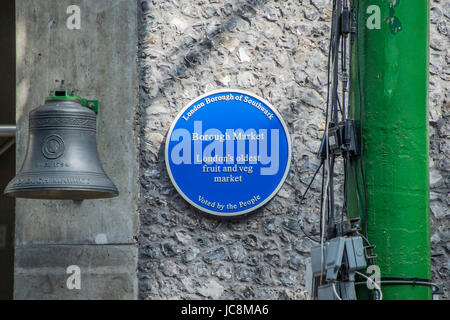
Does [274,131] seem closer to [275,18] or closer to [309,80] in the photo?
[309,80]

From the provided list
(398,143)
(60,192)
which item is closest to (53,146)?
(60,192)

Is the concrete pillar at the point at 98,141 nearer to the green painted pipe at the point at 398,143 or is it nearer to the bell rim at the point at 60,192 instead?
the bell rim at the point at 60,192

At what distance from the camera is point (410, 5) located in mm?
4008

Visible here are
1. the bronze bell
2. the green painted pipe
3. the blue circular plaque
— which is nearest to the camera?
the green painted pipe

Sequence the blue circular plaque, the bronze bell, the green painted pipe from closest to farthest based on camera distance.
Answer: the green painted pipe < the bronze bell < the blue circular plaque

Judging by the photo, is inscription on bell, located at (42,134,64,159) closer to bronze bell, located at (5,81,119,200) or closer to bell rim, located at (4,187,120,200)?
bronze bell, located at (5,81,119,200)

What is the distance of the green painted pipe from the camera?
12.9 ft

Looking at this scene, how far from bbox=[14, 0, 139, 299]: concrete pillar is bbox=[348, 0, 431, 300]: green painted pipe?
3.50m

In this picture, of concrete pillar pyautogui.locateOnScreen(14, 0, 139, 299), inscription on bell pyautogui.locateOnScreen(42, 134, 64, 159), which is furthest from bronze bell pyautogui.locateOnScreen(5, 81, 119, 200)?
concrete pillar pyautogui.locateOnScreen(14, 0, 139, 299)

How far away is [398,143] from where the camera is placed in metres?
3.98

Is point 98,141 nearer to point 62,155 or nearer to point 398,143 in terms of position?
point 62,155
